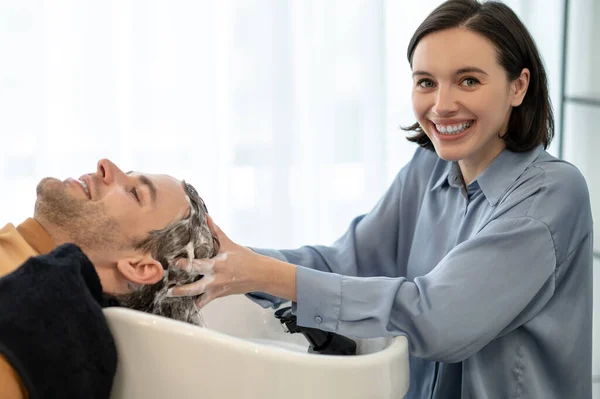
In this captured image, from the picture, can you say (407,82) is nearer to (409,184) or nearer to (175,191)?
(409,184)

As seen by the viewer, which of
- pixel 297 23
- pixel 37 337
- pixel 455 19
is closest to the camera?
pixel 37 337

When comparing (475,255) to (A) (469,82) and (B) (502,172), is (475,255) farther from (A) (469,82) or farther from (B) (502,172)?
(A) (469,82)

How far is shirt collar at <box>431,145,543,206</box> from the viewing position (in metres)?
1.54

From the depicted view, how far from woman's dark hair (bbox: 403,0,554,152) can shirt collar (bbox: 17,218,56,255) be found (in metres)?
0.80

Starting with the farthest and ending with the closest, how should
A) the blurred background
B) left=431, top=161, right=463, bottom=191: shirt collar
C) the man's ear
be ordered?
the blurred background → left=431, top=161, right=463, bottom=191: shirt collar → the man's ear

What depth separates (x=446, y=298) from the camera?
1.36 metres

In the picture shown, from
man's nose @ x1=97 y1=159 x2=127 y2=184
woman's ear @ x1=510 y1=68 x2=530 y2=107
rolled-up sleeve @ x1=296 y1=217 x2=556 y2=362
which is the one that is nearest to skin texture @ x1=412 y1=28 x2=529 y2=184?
woman's ear @ x1=510 y1=68 x2=530 y2=107

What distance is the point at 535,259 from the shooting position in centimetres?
141

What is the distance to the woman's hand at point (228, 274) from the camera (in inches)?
52.8

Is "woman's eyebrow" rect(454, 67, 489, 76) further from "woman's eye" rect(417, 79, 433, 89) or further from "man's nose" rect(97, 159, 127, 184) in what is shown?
"man's nose" rect(97, 159, 127, 184)

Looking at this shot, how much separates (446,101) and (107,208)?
65cm

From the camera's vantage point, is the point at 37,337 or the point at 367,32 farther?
the point at 367,32

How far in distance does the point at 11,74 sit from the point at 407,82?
1.29 meters

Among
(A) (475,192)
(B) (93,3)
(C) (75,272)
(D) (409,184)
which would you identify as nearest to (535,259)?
(A) (475,192)
